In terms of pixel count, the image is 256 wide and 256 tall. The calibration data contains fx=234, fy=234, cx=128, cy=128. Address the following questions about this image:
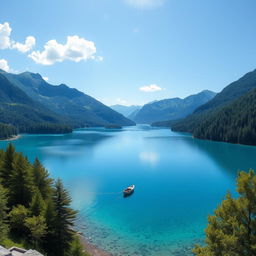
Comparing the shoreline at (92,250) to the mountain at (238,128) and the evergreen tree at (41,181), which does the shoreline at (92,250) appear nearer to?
the evergreen tree at (41,181)

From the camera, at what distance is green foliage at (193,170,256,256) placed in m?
17.5

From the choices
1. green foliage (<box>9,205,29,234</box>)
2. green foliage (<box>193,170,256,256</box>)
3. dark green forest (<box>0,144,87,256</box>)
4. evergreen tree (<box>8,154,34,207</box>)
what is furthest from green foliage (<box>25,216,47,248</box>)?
green foliage (<box>193,170,256,256</box>)

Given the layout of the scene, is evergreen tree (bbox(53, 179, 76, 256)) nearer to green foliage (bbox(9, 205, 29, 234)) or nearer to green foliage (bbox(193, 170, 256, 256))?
green foliage (bbox(9, 205, 29, 234))

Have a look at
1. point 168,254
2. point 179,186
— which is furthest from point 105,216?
point 179,186

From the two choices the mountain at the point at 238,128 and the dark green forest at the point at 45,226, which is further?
the mountain at the point at 238,128

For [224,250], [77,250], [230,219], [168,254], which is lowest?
[168,254]

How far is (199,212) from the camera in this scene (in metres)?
47.1

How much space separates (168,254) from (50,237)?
16053mm

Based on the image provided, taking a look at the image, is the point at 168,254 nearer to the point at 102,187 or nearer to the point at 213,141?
the point at 102,187

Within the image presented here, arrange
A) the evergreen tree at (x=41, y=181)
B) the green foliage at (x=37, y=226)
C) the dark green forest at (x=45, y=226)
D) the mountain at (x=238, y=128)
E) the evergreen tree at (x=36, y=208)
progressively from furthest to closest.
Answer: the mountain at (x=238, y=128) < the evergreen tree at (x=41, y=181) < the evergreen tree at (x=36, y=208) < the dark green forest at (x=45, y=226) < the green foliage at (x=37, y=226)

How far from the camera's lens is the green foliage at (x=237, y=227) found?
17469mm

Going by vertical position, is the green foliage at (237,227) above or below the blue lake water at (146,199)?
above

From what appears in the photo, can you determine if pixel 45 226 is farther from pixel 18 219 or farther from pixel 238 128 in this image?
pixel 238 128

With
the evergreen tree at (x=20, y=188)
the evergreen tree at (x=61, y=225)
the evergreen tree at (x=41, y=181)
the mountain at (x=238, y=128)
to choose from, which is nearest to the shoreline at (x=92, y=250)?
the evergreen tree at (x=61, y=225)
